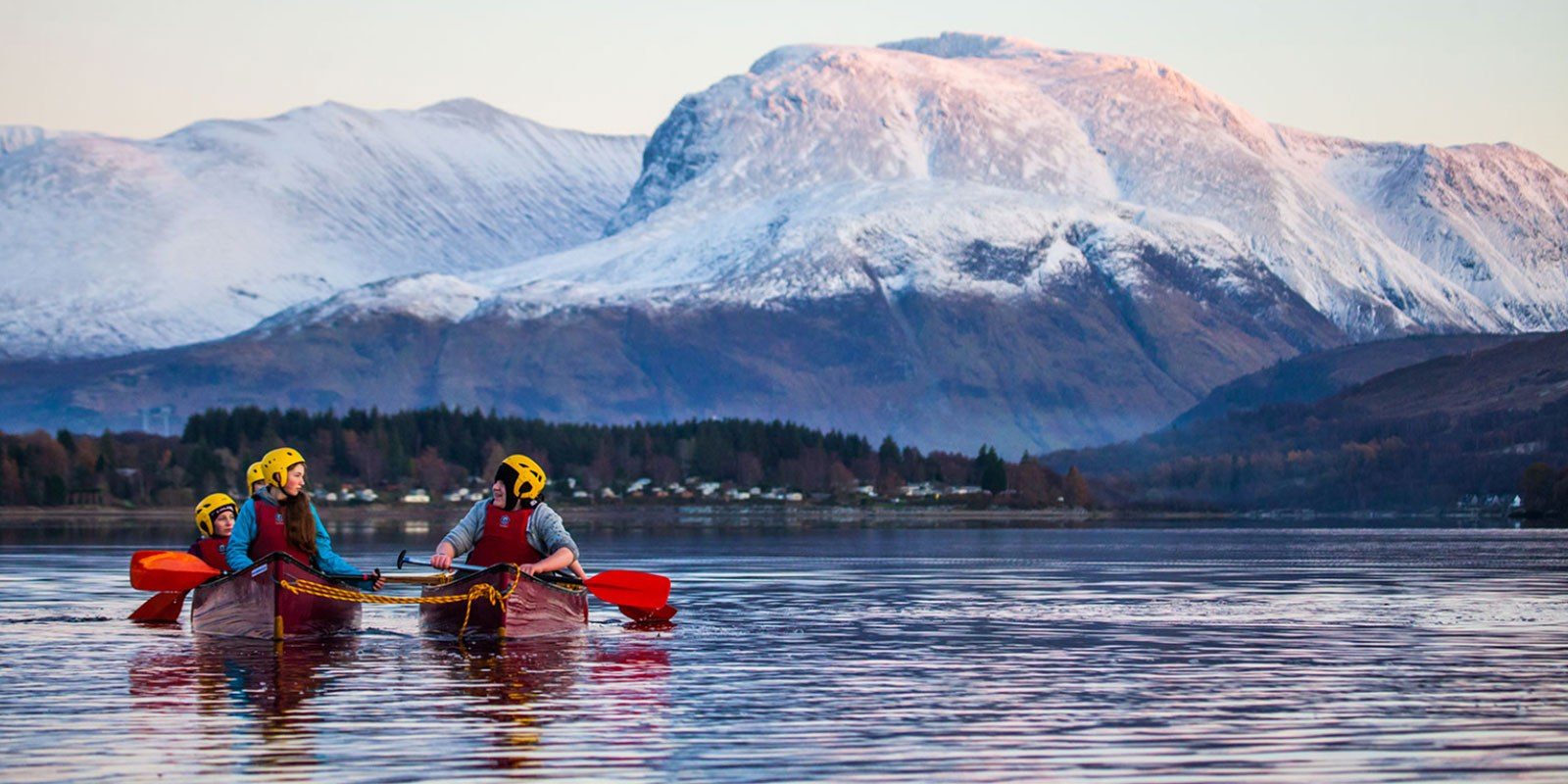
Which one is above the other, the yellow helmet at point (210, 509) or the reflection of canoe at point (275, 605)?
the yellow helmet at point (210, 509)

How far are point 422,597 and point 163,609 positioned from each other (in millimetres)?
10280

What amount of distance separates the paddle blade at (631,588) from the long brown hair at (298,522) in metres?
6.80

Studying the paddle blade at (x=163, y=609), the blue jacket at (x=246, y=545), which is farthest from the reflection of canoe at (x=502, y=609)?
the paddle blade at (x=163, y=609)

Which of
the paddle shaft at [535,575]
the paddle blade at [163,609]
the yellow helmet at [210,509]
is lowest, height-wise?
the paddle blade at [163,609]

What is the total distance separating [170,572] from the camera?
5694 centimetres

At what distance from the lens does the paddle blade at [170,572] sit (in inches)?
2232

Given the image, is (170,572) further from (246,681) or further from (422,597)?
(246,681)

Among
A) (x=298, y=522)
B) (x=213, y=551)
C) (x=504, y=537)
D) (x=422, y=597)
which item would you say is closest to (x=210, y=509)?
(x=213, y=551)

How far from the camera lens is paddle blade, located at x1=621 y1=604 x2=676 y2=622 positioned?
57.2 meters

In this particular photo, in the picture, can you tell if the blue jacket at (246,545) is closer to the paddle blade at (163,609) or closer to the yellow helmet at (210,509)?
the yellow helmet at (210,509)

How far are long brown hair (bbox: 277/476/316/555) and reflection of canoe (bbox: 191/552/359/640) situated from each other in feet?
2.41

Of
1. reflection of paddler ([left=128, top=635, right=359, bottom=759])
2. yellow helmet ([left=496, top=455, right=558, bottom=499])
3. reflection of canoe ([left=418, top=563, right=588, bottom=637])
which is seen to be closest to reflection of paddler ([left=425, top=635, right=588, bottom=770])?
reflection of canoe ([left=418, top=563, right=588, bottom=637])

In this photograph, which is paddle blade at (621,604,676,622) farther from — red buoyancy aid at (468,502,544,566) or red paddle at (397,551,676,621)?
red buoyancy aid at (468,502,544,566)

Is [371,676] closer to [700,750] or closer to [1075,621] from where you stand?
[700,750]
